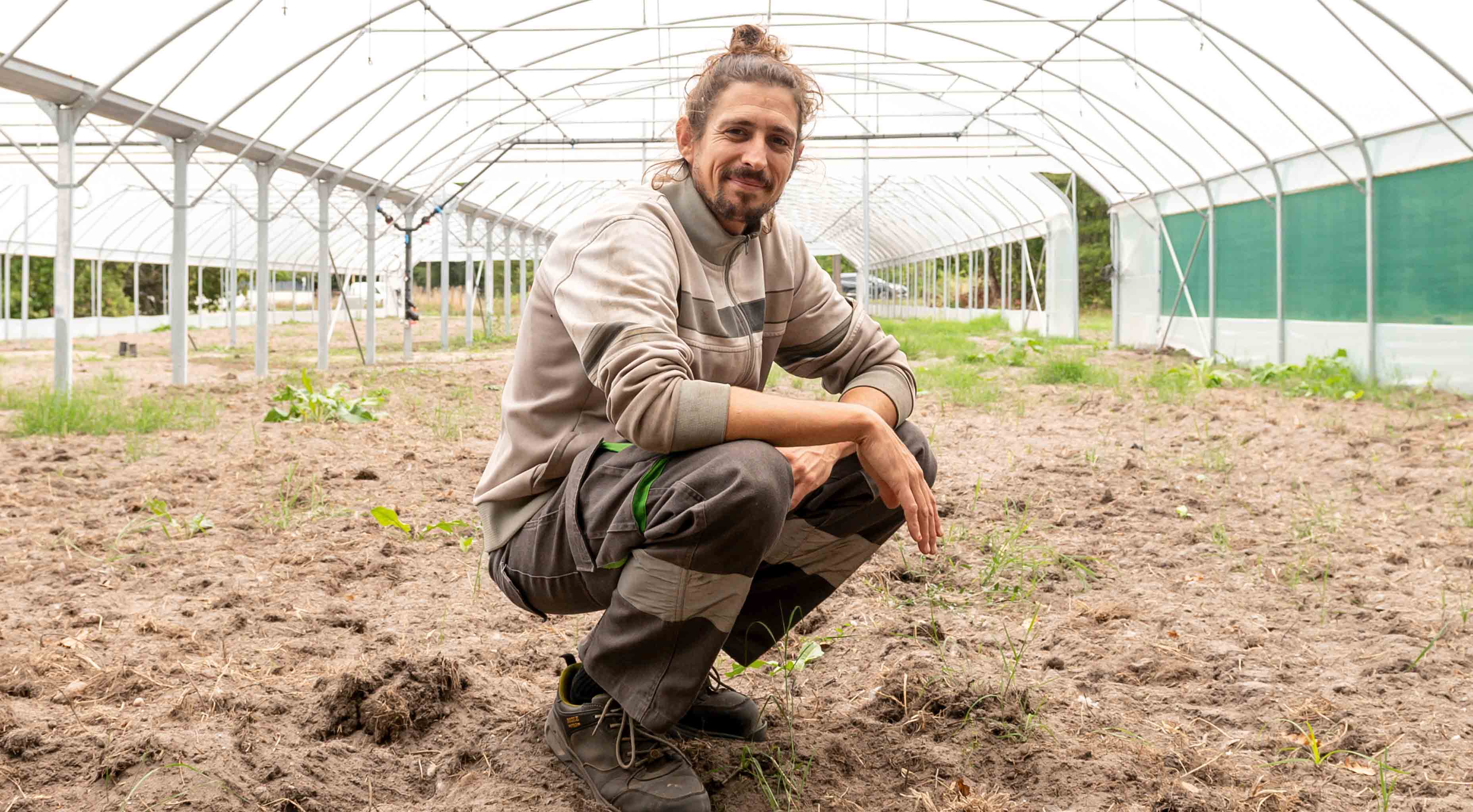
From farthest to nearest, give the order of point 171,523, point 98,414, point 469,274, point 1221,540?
point 469,274 < point 98,414 < point 171,523 < point 1221,540

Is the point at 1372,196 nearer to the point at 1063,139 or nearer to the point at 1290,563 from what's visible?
the point at 1063,139

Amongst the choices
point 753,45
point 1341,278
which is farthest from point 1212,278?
point 753,45

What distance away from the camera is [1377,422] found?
694 cm

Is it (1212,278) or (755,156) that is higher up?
(1212,278)

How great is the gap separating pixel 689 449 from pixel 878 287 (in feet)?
124

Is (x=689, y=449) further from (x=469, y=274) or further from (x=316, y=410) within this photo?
(x=469, y=274)

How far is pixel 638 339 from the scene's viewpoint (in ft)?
5.79

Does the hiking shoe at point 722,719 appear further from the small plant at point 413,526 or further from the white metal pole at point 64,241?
the white metal pole at point 64,241

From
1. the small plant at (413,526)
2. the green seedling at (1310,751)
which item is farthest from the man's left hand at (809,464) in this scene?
the small plant at (413,526)

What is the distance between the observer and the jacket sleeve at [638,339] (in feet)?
5.66

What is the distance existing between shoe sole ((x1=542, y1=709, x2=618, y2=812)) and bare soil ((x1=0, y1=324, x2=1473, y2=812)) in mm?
31

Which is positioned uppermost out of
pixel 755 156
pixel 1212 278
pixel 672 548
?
pixel 1212 278

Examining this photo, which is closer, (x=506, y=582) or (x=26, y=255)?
(x=506, y=582)

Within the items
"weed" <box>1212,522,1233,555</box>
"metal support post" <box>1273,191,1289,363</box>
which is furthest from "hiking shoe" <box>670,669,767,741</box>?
"metal support post" <box>1273,191,1289,363</box>
